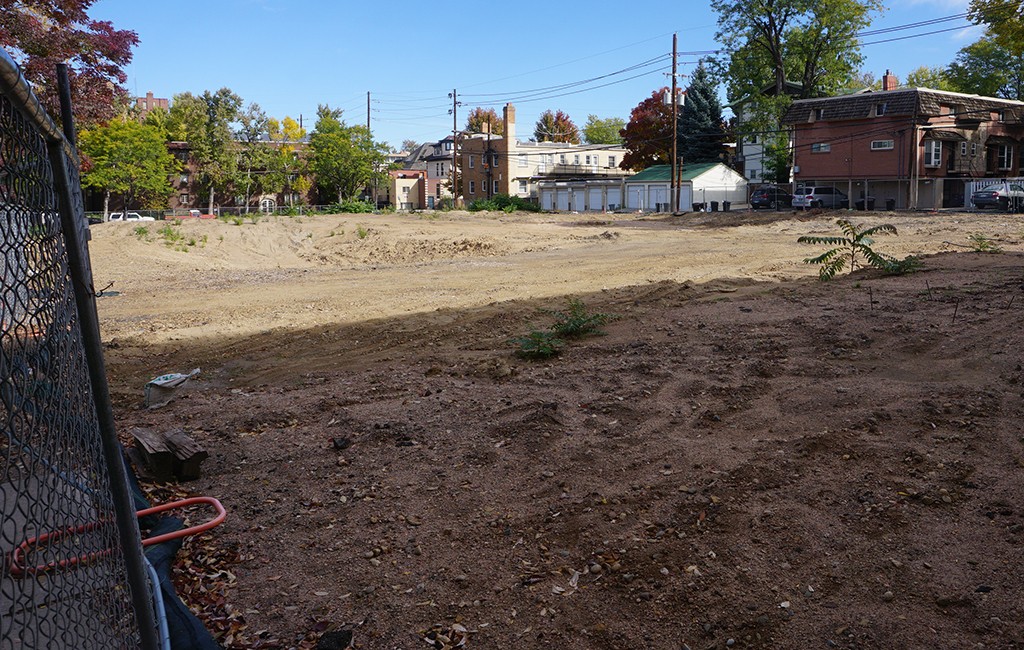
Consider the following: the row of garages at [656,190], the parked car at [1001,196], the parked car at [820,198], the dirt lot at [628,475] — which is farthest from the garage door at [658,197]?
the dirt lot at [628,475]

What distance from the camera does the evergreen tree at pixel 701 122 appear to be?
216 feet

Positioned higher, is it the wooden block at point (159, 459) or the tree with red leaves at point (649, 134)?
the tree with red leaves at point (649, 134)

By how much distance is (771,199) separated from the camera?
166 feet

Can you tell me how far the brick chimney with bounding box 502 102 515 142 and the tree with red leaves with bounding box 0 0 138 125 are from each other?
216 feet

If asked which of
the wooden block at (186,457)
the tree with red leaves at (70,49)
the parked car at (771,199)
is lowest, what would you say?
the wooden block at (186,457)

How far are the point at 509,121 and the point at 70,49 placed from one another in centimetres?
6770

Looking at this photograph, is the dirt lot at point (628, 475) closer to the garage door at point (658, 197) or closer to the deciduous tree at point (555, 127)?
the garage door at point (658, 197)

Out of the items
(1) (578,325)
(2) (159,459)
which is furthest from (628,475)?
(1) (578,325)

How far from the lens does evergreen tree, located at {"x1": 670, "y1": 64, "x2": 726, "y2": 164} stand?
216 feet

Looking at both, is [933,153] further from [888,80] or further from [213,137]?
[213,137]

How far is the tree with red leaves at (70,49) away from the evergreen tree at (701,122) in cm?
5593

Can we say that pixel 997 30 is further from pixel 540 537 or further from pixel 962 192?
pixel 962 192

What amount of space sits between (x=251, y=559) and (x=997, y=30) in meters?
18.4

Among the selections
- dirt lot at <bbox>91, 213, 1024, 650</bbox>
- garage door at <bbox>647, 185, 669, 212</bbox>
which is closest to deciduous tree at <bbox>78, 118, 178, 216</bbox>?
garage door at <bbox>647, 185, 669, 212</bbox>
